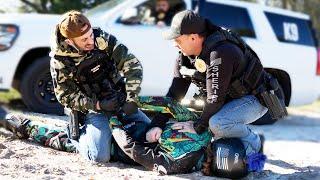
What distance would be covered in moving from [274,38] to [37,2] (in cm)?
443

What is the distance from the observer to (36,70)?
7035 millimetres

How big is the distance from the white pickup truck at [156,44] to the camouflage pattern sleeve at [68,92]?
6.18 ft

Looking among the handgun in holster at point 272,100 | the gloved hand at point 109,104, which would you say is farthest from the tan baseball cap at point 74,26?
the handgun in holster at point 272,100

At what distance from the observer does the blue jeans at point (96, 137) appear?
188 inches

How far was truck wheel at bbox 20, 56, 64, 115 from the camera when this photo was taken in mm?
6949

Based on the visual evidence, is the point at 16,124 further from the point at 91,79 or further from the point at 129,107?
the point at 129,107

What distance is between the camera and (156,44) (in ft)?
25.9

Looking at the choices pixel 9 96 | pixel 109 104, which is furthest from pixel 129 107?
pixel 9 96

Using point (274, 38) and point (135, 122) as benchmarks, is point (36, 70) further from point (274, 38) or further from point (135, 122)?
point (274, 38)

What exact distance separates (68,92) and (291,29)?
5.31 metres

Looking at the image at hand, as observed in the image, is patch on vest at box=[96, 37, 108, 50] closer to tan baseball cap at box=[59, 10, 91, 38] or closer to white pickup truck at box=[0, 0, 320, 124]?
tan baseball cap at box=[59, 10, 91, 38]

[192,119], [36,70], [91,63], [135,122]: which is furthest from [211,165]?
[36,70]

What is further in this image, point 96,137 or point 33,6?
point 33,6

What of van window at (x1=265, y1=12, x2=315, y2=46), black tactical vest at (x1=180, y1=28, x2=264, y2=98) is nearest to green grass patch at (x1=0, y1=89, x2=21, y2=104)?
van window at (x1=265, y1=12, x2=315, y2=46)
